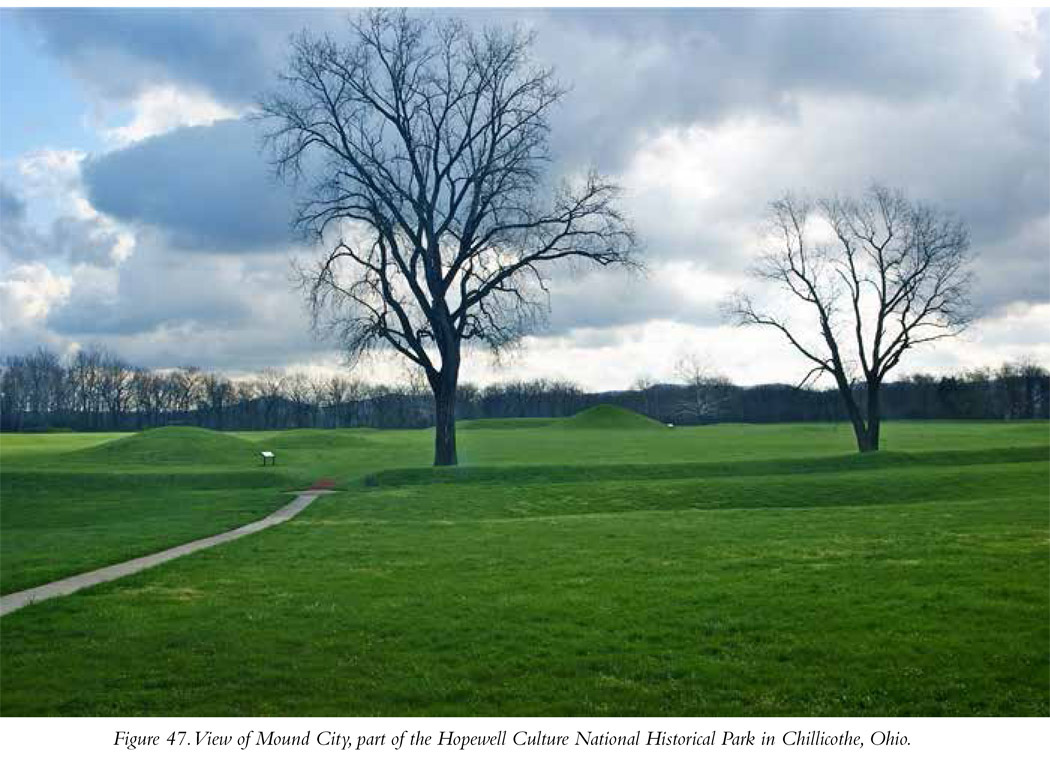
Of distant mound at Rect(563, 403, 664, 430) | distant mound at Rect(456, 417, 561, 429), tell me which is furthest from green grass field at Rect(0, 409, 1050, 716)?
distant mound at Rect(456, 417, 561, 429)

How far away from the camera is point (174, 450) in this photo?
56062mm

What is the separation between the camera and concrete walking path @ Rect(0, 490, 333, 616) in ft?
50.3

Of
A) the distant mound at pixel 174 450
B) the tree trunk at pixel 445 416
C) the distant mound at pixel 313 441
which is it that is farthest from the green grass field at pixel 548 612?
the distant mound at pixel 313 441

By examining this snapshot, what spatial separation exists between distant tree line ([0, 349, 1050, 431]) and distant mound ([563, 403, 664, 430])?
1246 inches

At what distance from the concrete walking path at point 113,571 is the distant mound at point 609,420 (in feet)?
238

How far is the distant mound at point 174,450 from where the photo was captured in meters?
53.7

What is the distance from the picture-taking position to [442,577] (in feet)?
55.5

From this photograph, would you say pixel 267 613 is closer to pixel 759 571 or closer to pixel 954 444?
pixel 759 571

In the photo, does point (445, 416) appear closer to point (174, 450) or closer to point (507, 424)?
point (174, 450)

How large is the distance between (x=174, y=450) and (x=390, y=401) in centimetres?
9657

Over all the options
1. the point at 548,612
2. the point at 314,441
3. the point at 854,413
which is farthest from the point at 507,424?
the point at 548,612

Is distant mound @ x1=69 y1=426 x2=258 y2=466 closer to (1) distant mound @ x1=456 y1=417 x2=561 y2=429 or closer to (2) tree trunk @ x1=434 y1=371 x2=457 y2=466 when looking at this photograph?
(2) tree trunk @ x1=434 y1=371 x2=457 y2=466

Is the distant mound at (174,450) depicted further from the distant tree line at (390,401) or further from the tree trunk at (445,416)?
the distant tree line at (390,401)

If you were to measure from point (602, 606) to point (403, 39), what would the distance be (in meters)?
34.7
